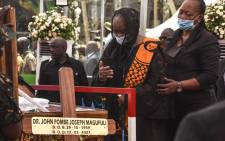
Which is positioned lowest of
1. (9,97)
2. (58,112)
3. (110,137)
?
(110,137)

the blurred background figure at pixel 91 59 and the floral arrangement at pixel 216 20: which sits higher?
the floral arrangement at pixel 216 20

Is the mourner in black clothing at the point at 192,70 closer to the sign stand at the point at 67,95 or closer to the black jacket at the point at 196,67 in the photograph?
the black jacket at the point at 196,67

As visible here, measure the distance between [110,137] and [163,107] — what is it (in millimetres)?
610

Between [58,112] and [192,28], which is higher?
[192,28]

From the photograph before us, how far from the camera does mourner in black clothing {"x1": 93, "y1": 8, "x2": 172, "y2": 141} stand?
5.37 metres

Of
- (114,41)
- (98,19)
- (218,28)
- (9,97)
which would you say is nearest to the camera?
(9,97)

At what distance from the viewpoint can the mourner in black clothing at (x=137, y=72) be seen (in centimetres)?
537

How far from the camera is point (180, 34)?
5598 mm

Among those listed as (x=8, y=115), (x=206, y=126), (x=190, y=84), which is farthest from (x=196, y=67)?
(x=206, y=126)

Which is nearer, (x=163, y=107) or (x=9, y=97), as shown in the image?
(x=9, y=97)

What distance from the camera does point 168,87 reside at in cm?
529

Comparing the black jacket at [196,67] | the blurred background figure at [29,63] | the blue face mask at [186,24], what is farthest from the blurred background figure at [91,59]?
the black jacket at [196,67]

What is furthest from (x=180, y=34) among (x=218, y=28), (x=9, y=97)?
(x=218, y=28)

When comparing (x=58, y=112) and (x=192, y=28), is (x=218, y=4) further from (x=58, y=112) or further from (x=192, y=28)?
(x=58, y=112)
